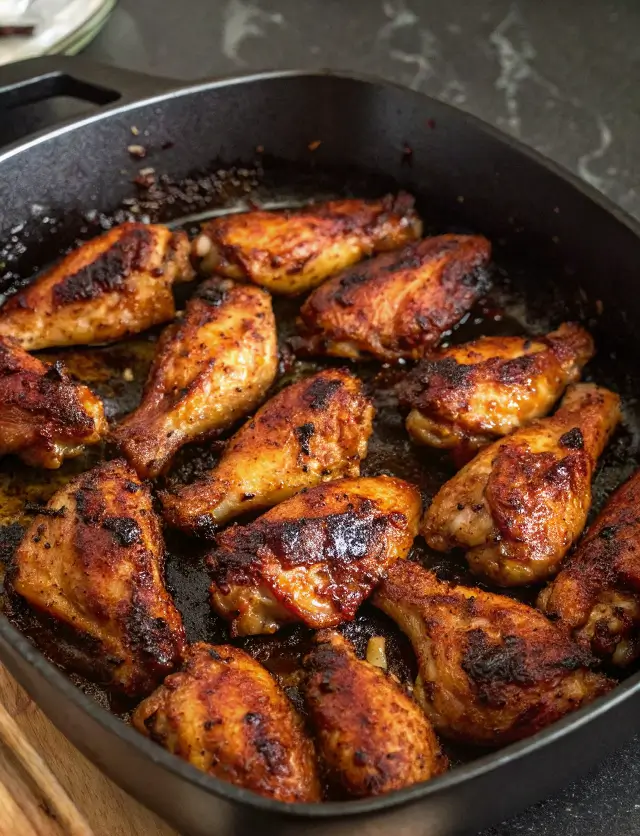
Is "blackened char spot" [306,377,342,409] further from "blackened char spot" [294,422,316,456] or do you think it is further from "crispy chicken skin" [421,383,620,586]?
"crispy chicken skin" [421,383,620,586]

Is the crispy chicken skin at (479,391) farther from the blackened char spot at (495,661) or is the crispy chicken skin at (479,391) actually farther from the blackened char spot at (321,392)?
the blackened char spot at (495,661)

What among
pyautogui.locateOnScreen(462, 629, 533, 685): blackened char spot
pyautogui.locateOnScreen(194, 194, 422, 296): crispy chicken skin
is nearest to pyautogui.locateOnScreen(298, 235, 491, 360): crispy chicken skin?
pyautogui.locateOnScreen(194, 194, 422, 296): crispy chicken skin

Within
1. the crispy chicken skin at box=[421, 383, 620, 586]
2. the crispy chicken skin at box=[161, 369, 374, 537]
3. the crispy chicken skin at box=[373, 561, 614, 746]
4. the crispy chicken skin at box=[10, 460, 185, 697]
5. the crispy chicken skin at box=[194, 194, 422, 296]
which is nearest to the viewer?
the crispy chicken skin at box=[373, 561, 614, 746]

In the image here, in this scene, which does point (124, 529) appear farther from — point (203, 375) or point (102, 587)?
point (203, 375)

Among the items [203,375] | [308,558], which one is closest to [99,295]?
[203,375]

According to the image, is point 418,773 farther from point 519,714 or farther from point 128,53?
point 128,53
